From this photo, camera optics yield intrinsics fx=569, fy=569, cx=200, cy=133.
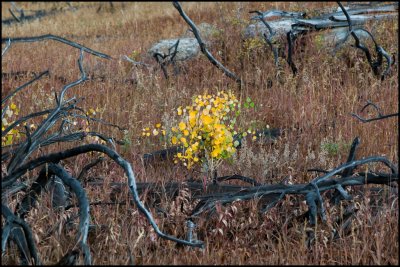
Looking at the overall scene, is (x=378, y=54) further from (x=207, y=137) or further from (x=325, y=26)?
(x=207, y=137)

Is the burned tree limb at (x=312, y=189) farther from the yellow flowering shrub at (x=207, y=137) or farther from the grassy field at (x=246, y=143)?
the yellow flowering shrub at (x=207, y=137)

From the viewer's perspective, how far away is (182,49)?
903 centimetres

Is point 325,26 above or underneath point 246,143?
above

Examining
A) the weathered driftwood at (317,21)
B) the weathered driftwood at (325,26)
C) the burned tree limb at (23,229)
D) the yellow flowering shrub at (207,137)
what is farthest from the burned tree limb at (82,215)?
the weathered driftwood at (317,21)

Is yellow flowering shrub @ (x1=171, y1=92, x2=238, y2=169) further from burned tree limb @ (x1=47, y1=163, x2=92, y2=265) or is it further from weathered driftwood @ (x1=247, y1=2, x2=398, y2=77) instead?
weathered driftwood @ (x1=247, y1=2, x2=398, y2=77)

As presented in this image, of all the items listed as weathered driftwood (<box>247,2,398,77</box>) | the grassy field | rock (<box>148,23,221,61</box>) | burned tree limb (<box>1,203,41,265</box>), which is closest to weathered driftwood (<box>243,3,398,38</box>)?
weathered driftwood (<box>247,2,398,77</box>)

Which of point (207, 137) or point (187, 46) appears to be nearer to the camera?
point (207, 137)

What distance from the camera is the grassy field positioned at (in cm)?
303

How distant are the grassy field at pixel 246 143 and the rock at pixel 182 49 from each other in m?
0.24

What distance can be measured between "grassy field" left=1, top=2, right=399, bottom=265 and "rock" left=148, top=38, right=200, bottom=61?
0.78 ft

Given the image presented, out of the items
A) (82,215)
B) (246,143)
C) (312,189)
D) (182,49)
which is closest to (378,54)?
(246,143)

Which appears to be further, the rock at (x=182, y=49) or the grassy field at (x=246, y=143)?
the rock at (x=182, y=49)

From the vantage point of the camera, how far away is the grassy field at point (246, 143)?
9.93 ft

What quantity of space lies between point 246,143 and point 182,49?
15.4 ft
